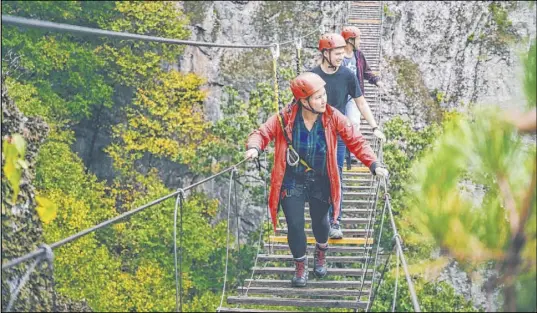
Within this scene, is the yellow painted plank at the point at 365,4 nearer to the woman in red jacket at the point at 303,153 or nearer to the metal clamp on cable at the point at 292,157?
the woman in red jacket at the point at 303,153

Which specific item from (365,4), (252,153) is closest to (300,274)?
(252,153)

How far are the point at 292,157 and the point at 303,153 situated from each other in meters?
0.06

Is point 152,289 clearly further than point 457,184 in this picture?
Yes

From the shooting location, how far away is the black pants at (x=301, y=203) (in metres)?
3.62

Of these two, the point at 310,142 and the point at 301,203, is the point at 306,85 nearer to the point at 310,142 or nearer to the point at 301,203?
the point at 310,142

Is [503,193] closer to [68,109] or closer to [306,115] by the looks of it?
[306,115]

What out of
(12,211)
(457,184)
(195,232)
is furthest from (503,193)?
(195,232)

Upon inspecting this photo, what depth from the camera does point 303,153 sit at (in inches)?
140

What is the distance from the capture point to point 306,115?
11.6ft

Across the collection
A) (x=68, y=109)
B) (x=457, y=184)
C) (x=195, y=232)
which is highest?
(x=457, y=184)

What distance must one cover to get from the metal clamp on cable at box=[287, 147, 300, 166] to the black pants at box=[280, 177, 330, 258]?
0.12 metres

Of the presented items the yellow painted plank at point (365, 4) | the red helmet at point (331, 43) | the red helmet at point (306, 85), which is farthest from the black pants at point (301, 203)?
the yellow painted plank at point (365, 4)

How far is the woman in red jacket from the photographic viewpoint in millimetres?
3531

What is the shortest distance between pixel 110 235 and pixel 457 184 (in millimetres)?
14728
